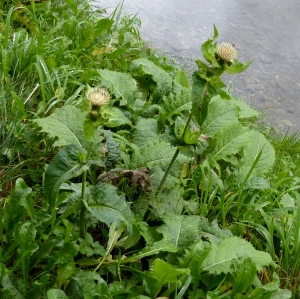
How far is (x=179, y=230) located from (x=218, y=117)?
777mm

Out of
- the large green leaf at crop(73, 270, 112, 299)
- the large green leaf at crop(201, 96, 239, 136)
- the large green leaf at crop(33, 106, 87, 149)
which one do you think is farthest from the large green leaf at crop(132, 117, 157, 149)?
the large green leaf at crop(73, 270, 112, 299)

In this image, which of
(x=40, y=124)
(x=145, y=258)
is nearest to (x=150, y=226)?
(x=145, y=258)

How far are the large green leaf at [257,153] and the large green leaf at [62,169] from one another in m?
1.29

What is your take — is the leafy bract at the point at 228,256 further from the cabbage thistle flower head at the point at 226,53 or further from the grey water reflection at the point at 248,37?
the grey water reflection at the point at 248,37

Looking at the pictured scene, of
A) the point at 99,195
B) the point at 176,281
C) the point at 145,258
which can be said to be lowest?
the point at 145,258

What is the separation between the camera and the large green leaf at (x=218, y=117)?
2438 mm

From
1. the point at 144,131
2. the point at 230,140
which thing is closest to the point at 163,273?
the point at 144,131

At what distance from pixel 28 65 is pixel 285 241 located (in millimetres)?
1698

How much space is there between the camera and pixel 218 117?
8.13 feet

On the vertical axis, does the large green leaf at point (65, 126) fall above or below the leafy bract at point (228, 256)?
above

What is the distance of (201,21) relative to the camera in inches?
217

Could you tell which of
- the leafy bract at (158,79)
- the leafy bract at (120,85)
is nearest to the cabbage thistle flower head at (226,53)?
the leafy bract at (120,85)

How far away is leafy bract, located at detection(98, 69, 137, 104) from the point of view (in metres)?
2.56

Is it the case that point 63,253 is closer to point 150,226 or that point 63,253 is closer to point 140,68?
point 150,226
